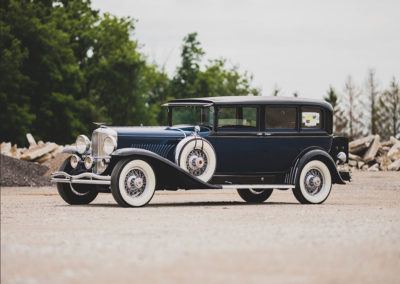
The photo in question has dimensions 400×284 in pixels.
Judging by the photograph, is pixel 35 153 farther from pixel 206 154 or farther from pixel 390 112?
pixel 390 112

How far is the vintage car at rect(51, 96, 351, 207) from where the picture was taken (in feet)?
45.7

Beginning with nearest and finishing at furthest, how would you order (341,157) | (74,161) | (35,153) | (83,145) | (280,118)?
(74,161) < (83,145) < (280,118) < (341,157) < (35,153)

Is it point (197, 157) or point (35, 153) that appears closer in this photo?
point (197, 157)

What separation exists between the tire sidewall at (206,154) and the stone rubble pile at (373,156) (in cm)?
2116

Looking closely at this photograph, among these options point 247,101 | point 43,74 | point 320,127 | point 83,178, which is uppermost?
point 43,74

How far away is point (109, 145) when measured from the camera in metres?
14.2

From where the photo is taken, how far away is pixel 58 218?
1162 centimetres

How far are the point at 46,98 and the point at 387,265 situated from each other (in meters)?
46.0

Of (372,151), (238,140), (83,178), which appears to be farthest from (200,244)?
(372,151)

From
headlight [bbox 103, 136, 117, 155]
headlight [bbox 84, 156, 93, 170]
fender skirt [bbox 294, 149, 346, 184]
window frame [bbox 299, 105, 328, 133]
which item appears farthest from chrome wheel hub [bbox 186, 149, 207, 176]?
window frame [bbox 299, 105, 328, 133]

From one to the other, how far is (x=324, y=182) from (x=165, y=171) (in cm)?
339

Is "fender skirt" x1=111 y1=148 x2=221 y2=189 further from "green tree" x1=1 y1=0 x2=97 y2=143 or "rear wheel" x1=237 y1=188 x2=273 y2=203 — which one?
"green tree" x1=1 y1=0 x2=97 y2=143

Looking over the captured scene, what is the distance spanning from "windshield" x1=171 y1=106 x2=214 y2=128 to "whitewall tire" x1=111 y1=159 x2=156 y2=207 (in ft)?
6.51

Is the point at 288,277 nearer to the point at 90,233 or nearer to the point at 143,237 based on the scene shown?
the point at 143,237
